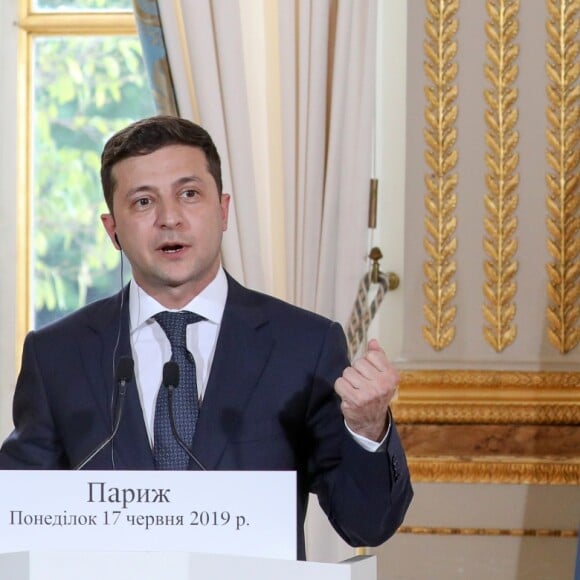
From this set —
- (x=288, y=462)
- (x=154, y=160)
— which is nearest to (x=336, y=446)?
(x=288, y=462)

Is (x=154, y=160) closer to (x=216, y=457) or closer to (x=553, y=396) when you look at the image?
(x=216, y=457)

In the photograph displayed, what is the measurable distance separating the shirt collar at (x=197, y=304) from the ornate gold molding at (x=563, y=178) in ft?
3.76

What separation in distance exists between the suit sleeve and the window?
5.67ft

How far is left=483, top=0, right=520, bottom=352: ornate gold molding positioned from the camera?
9.95ft

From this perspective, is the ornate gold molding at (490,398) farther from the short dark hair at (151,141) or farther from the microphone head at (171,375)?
the microphone head at (171,375)

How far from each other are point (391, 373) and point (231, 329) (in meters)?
0.48

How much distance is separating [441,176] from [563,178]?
1.02ft

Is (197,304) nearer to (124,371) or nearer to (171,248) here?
(171,248)

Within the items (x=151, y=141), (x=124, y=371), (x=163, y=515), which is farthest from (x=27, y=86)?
(x=163, y=515)

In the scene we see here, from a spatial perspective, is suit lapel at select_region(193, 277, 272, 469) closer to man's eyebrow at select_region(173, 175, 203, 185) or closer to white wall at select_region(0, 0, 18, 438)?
man's eyebrow at select_region(173, 175, 203, 185)

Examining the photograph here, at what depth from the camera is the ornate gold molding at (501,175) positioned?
3031 mm

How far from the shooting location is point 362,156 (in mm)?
3113

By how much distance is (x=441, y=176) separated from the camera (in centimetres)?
306

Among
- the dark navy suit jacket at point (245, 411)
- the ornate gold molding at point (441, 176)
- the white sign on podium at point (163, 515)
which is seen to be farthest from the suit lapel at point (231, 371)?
the ornate gold molding at point (441, 176)
